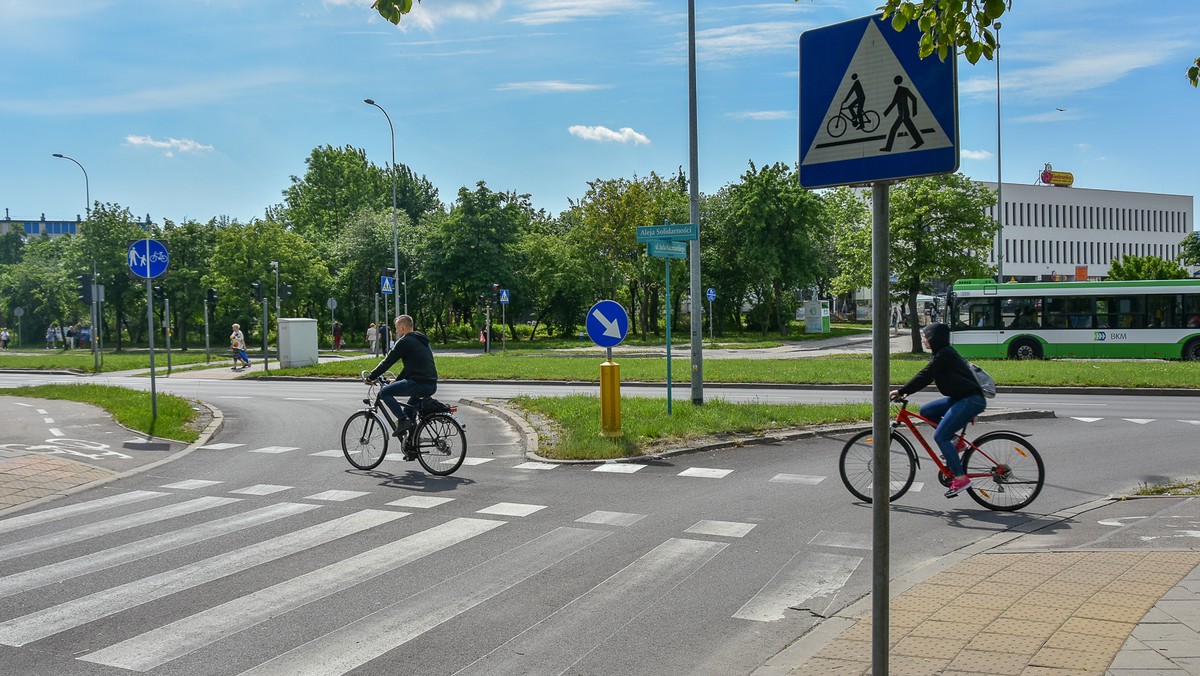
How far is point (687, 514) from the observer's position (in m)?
8.00

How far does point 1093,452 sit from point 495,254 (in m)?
45.8

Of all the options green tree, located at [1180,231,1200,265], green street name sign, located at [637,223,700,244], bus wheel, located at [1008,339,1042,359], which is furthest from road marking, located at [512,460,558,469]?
green tree, located at [1180,231,1200,265]

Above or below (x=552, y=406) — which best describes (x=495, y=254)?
above

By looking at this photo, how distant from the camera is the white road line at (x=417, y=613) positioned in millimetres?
4539

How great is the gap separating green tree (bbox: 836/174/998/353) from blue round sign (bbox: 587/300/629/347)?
25017 millimetres

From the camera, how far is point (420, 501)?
8734 millimetres

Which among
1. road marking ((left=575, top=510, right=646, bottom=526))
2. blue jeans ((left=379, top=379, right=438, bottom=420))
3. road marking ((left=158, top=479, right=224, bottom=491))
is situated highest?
blue jeans ((left=379, top=379, right=438, bottom=420))

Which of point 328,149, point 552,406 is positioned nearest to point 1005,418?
point 552,406

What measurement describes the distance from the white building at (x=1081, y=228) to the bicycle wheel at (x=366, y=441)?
8054 cm

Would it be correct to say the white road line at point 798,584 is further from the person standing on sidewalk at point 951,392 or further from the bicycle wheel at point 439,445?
the bicycle wheel at point 439,445

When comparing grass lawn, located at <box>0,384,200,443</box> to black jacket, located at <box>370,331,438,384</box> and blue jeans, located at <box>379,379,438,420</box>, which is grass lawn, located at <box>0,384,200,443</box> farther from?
black jacket, located at <box>370,331,438,384</box>

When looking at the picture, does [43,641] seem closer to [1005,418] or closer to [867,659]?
[867,659]

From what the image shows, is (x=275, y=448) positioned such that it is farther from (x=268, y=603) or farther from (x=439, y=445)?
(x=268, y=603)

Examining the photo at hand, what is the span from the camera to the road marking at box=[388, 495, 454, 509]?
8.54 metres
